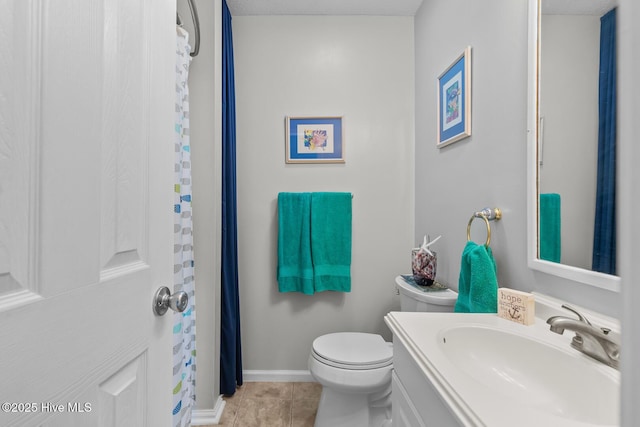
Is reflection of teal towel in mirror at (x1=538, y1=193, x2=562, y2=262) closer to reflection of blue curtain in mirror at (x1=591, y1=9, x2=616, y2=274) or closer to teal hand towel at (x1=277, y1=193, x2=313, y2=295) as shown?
reflection of blue curtain in mirror at (x1=591, y1=9, x2=616, y2=274)

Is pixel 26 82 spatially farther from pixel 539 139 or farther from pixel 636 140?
pixel 539 139

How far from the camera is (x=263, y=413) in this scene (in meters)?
1.55

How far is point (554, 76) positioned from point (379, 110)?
112 cm

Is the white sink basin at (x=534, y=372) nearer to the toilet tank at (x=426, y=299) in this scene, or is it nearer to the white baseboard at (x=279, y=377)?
the toilet tank at (x=426, y=299)

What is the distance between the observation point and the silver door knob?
0.65 metres

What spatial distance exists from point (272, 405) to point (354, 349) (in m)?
0.61

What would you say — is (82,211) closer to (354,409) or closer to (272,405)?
(354,409)

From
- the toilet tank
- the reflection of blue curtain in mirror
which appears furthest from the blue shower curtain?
the reflection of blue curtain in mirror

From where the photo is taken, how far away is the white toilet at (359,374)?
1270mm

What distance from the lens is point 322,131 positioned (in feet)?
6.15

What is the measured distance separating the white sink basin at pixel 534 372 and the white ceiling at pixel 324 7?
186 centimetres

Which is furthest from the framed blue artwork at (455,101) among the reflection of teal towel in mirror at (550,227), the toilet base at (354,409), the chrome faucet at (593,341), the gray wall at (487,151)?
the toilet base at (354,409)

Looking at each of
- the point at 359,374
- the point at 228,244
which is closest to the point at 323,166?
the point at 228,244

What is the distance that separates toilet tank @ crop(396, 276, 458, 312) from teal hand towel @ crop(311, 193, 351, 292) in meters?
0.43
